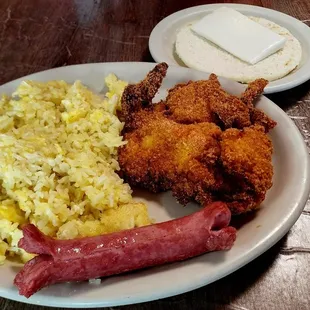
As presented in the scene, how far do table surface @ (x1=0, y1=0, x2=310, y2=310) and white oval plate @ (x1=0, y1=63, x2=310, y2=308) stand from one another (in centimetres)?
18

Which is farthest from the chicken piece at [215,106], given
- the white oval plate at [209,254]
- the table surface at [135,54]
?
the table surface at [135,54]

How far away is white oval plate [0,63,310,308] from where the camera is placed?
4.87ft

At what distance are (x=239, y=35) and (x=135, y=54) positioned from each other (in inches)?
28.3

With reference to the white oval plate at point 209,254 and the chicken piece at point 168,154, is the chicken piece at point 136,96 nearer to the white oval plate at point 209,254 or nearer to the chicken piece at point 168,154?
the chicken piece at point 168,154

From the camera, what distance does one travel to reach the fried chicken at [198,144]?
1.80 meters

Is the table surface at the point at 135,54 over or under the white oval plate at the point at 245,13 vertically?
under

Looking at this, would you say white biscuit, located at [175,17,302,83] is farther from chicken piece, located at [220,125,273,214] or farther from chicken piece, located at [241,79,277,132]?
chicken piece, located at [220,125,273,214]

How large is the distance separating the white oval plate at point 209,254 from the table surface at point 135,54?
18 centimetres

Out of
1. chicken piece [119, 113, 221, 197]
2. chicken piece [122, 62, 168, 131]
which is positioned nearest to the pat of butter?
chicken piece [122, 62, 168, 131]

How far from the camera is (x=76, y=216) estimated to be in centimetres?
177

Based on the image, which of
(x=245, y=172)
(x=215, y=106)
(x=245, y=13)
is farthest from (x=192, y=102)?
(x=245, y=13)

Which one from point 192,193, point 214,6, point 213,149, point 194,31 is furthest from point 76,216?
point 214,6

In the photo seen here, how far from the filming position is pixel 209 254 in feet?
5.23

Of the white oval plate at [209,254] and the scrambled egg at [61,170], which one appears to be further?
the scrambled egg at [61,170]
